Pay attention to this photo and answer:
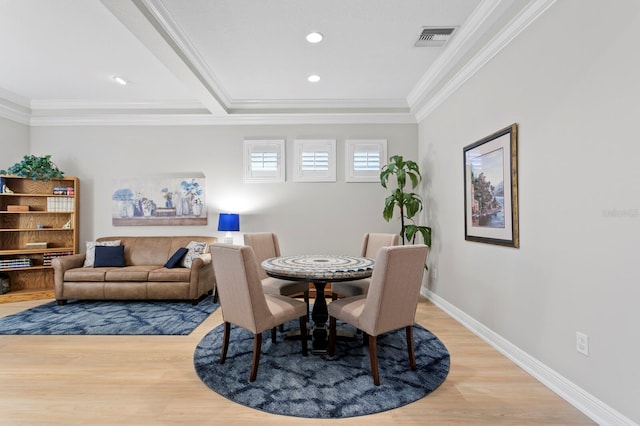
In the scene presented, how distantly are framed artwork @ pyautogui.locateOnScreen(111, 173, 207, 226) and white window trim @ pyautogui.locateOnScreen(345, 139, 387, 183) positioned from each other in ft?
7.35

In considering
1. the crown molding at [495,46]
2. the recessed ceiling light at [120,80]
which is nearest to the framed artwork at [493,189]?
the crown molding at [495,46]

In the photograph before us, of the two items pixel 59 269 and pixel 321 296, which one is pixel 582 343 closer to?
pixel 321 296

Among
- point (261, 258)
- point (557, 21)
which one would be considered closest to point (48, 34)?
point (261, 258)

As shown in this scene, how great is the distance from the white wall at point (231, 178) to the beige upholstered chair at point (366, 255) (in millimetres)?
1088

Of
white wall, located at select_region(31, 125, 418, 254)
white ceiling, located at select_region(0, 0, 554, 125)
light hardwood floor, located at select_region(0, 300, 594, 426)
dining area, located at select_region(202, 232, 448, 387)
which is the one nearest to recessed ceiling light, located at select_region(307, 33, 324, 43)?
white ceiling, located at select_region(0, 0, 554, 125)

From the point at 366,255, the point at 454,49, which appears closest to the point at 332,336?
the point at 366,255

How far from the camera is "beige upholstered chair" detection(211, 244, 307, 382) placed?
7.11ft

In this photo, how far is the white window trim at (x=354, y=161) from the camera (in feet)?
15.9

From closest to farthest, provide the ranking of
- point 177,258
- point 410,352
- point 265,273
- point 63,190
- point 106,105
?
point 410,352
point 265,273
point 177,258
point 63,190
point 106,105

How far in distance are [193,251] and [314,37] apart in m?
3.12

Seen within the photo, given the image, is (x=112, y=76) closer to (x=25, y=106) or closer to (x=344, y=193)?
(x=25, y=106)

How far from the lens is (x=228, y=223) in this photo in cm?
443

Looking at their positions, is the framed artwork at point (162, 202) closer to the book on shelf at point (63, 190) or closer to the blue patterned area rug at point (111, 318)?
the book on shelf at point (63, 190)

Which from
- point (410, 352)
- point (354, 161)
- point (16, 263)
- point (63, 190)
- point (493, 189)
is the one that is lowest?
point (410, 352)
